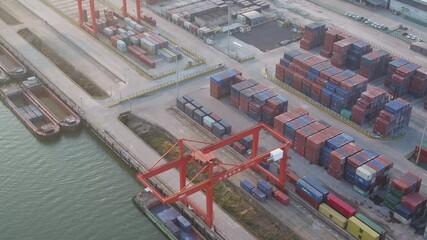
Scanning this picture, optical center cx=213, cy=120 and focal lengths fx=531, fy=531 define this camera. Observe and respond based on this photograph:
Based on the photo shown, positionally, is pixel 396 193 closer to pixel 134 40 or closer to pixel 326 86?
pixel 326 86

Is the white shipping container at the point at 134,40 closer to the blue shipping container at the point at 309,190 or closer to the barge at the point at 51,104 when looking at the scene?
the barge at the point at 51,104

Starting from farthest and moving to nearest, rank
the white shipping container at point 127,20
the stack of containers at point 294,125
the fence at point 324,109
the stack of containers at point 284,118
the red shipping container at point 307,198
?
1. the white shipping container at point 127,20
2. the fence at point 324,109
3. the stack of containers at point 284,118
4. the stack of containers at point 294,125
5. the red shipping container at point 307,198

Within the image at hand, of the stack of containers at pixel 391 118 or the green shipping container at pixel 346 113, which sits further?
the green shipping container at pixel 346 113

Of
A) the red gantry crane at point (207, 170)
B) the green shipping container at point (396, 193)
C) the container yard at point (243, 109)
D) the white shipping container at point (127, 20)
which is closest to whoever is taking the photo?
the red gantry crane at point (207, 170)

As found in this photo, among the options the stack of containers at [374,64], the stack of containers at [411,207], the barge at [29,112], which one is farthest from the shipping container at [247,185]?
the stack of containers at [374,64]

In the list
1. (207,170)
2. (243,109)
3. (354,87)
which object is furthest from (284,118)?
(207,170)

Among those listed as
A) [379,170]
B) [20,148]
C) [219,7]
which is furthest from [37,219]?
[219,7]

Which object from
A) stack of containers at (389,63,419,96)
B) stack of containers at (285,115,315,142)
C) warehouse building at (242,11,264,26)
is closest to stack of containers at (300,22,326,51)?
warehouse building at (242,11,264,26)
